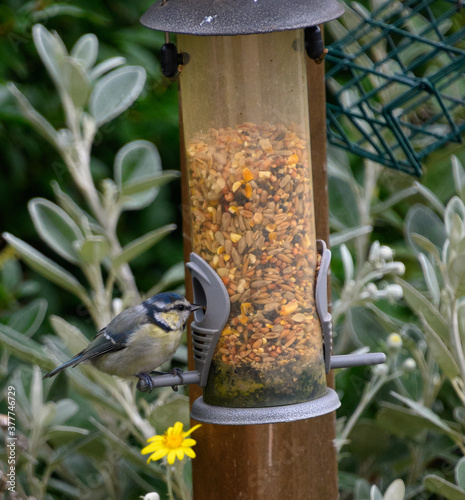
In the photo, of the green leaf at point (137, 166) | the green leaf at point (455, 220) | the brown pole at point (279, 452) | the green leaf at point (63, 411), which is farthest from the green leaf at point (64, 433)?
the green leaf at point (455, 220)

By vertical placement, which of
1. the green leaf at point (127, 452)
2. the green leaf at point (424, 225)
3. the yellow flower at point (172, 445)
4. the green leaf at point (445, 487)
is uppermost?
the green leaf at point (424, 225)

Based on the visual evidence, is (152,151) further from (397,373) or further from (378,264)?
(397,373)

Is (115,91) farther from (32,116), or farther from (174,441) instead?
(174,441)

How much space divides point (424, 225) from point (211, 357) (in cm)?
124

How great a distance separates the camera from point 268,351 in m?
2.13

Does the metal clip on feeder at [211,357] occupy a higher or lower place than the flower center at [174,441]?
higher

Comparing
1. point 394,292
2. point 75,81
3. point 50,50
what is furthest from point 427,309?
point 50,50

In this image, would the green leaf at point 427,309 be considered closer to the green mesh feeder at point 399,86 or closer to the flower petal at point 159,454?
the green mesh feeder at point 399,86

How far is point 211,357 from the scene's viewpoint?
214 centimetres

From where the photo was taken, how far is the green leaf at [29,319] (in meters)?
2.99

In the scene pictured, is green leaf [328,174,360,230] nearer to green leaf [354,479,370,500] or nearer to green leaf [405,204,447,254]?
green leaf [405,204,447,254]

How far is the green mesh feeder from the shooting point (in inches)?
94.4

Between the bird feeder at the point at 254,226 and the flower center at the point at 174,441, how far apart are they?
0.07 m

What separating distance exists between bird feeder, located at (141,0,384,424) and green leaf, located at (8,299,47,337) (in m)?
1.00
